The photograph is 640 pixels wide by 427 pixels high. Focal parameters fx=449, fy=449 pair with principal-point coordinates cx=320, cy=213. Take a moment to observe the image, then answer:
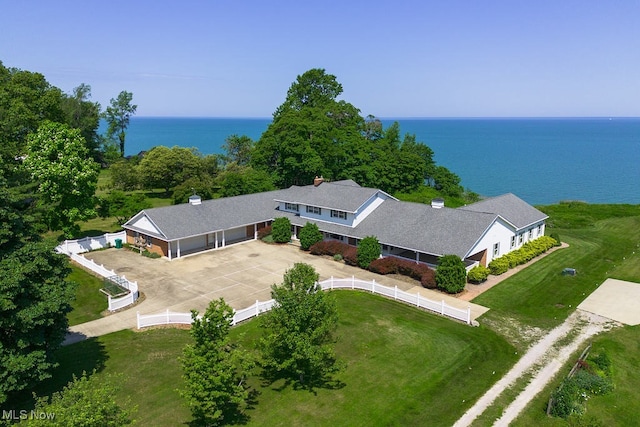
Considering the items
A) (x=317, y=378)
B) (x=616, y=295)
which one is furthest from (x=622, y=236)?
(x=317, y=378)

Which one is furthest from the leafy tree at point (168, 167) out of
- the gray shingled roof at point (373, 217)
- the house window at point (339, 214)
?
the house window at point (339, 214)

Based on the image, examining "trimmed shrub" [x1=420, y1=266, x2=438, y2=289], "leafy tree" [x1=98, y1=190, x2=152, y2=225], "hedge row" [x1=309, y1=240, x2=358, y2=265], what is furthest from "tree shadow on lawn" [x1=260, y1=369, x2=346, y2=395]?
"leafy tree" [x1=98, y1=190, x2=152, y2=225]

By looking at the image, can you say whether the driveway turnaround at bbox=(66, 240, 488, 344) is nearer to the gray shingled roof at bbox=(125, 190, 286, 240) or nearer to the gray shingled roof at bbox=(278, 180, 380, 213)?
the gray shingled roof at bbox=(125, 190, 286, 240)

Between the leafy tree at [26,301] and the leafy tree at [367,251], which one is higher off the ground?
the leafy tree at [26,301]

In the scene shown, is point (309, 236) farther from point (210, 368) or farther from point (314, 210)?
point (210, 368)

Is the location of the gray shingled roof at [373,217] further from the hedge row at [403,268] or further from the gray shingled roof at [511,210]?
the hedge row at [403,268]
